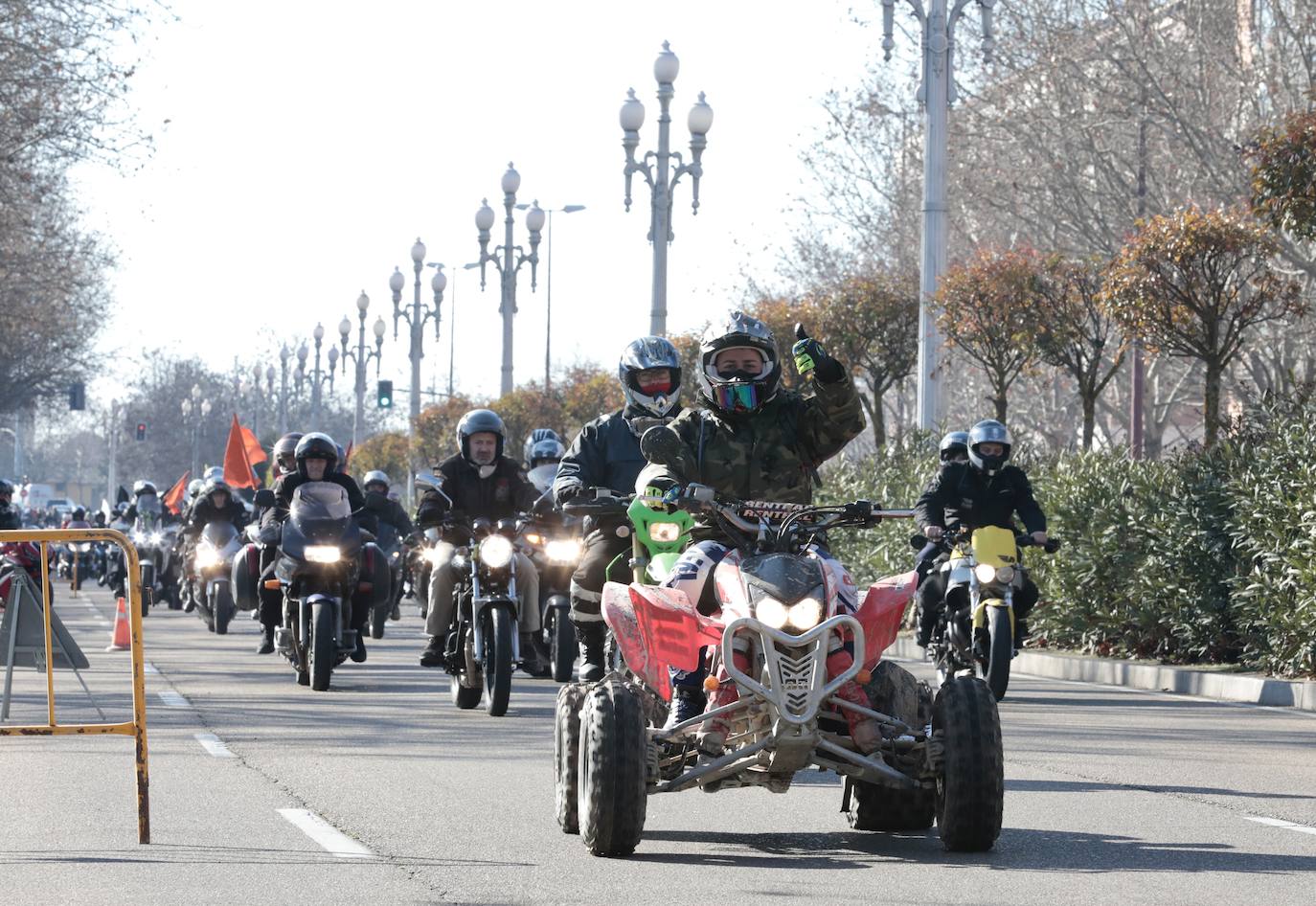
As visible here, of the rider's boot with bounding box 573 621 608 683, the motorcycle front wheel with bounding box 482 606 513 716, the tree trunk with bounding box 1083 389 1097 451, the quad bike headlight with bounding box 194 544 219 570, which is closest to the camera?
the rider's boot with bounding box 573 621 608 683

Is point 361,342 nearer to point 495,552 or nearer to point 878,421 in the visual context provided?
point 878,421

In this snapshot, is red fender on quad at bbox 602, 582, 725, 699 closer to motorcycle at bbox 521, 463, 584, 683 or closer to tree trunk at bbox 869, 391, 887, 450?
motorcycle at bbox 521, 463, 584, 683

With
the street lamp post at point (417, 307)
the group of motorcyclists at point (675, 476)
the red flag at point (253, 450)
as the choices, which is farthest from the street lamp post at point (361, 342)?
the group of motorcyclists at point (675, 476)

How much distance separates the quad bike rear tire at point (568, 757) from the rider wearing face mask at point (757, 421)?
1.95ft

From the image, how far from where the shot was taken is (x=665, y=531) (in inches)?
366

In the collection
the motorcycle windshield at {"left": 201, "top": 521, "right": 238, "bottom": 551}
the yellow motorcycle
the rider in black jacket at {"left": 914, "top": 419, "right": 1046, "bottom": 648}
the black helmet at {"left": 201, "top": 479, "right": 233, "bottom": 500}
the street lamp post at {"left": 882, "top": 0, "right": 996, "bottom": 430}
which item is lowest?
the yellow motorcycle

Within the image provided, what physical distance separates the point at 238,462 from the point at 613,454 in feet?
75.5

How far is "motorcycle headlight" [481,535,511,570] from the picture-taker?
47.6ft

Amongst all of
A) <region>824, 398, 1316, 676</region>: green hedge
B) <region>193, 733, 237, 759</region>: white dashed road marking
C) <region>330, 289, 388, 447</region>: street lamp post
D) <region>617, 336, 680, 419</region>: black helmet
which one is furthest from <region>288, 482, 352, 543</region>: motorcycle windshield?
<region>330, 289, 388, 447</region>: street lamp post

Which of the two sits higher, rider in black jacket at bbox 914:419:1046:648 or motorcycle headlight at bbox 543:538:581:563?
rider in black jacket at bbox 914:419:1046:648

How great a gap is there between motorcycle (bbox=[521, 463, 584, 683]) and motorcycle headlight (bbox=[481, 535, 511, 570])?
0.82m

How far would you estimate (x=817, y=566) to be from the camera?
8172 millimetres

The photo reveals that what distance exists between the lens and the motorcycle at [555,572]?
16156 mm

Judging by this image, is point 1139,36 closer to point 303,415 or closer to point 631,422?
point 631,422
